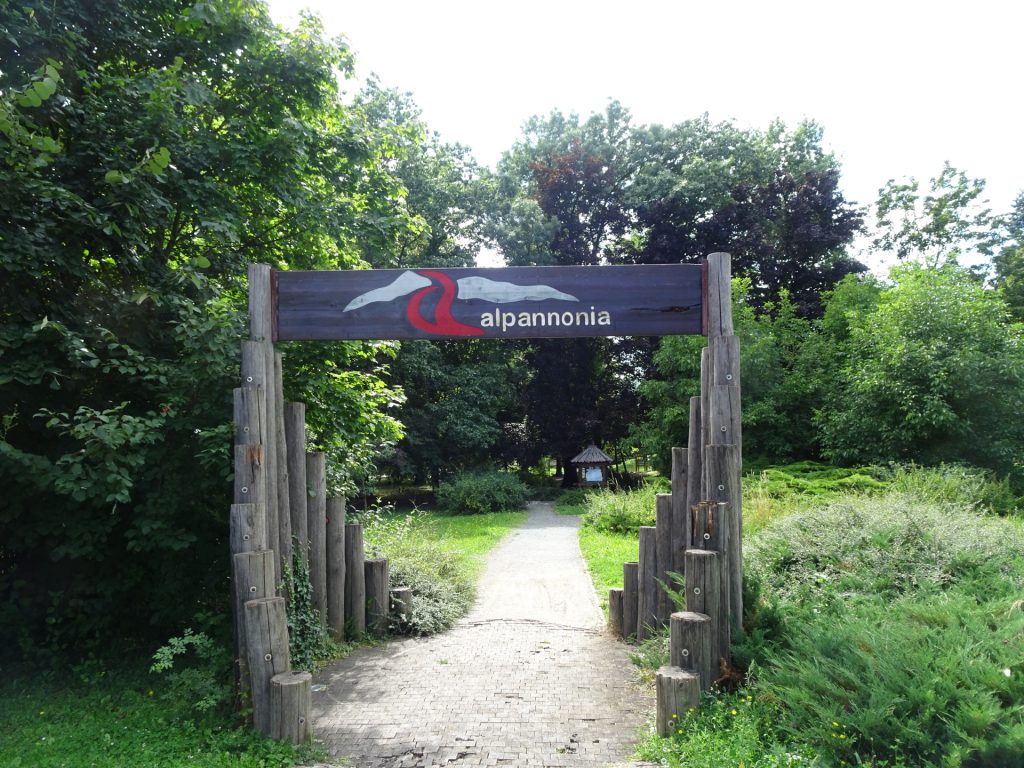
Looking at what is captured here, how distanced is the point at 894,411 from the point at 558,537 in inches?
330

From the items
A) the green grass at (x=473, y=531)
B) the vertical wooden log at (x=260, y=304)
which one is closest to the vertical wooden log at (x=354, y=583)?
the vertical wooden log at (x=260, y=304)

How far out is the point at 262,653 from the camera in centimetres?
489

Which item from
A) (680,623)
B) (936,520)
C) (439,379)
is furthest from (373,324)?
(439,379)

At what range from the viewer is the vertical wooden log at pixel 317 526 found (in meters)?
6.95

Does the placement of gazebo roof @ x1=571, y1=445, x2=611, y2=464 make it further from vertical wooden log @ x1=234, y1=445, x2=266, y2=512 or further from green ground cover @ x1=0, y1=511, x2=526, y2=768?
vertical wooden log @ x1=234, y1=445, x2=266, y2=512

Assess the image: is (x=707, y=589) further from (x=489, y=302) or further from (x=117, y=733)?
(x=117, y=733)

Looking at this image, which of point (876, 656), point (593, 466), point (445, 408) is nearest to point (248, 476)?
point (876, 656)

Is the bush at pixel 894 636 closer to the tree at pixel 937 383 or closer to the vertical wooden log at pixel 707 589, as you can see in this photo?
the vertical wooden log at pixel 707 589

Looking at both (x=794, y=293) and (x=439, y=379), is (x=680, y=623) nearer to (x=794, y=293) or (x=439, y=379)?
(x=439, y=379)

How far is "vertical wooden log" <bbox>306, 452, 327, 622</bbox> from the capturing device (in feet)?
22.8

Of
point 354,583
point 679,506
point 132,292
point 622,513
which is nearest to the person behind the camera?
point 132,292

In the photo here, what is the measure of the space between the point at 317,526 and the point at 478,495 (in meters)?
16.3

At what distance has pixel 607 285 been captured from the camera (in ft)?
18.9

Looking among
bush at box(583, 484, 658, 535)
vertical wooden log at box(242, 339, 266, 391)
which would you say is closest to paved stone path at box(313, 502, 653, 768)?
vertical wooden log at box(242, 339, 266, 391)
